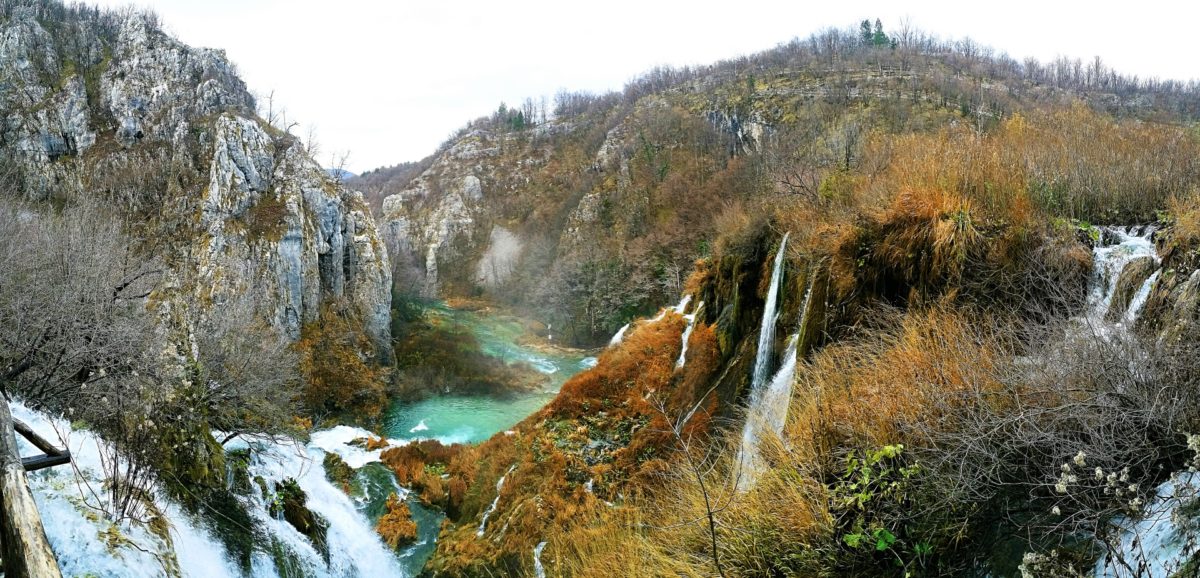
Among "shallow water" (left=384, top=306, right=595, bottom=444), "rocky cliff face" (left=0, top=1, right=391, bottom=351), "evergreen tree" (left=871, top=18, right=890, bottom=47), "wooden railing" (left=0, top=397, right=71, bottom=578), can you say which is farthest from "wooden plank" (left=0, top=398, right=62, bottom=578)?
"evergreen tree" (left=871, top=18, right=890, bottom=47)

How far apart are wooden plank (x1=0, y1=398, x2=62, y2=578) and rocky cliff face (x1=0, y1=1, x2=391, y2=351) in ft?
89.8

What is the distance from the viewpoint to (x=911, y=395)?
4.38 m

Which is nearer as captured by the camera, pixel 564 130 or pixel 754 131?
pixel 754 131

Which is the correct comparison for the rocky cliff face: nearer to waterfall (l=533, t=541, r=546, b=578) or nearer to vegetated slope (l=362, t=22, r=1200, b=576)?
vegetated slope (l=362, t=22, r=1200, b=576)

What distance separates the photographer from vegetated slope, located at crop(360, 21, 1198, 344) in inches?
1709

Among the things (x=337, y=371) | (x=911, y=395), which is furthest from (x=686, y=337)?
(x=337, y=371)

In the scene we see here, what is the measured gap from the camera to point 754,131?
194 feet

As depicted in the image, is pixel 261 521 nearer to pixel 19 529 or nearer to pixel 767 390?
pixel 19 529

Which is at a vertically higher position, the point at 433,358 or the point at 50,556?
the point at 50,556

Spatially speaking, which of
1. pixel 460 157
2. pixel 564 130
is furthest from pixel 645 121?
pixel 460 157

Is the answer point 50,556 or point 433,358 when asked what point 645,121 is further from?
point 50,556

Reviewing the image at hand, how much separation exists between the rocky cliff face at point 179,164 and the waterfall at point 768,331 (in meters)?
25.5

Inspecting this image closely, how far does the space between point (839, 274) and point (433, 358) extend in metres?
32.7

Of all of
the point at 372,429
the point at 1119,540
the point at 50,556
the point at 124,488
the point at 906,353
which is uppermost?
the point at 50,556
